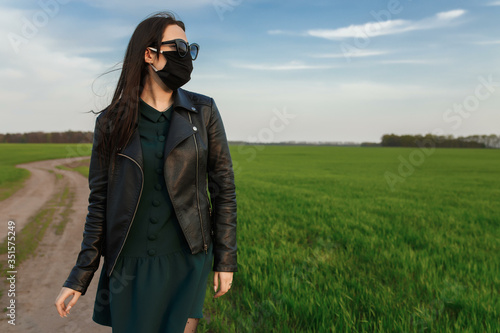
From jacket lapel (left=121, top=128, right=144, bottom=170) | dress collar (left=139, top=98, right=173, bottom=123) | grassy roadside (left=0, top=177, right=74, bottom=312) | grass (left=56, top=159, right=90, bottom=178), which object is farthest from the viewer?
grass (left=56, top=159, right=90, bottom=178)

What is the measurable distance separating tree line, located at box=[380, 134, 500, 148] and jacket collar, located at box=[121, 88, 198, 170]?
107 m

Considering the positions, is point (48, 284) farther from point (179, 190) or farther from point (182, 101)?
point (182, 101)

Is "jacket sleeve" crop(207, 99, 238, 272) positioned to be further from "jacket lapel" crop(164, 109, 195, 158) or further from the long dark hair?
the long dark hair

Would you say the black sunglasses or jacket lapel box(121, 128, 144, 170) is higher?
the black sunglasses

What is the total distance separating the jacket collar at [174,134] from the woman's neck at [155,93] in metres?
0.09

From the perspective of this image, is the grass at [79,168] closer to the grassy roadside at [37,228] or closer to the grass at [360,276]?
the grassy roadside at [37,228]

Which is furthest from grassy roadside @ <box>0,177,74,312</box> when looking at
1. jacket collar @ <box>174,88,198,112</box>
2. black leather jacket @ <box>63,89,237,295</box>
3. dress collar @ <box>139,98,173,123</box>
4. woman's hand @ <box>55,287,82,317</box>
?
jacket collar @ <box>174,88,198,112</box>

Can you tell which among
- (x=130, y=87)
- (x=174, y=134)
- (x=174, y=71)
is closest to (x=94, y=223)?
(x=174, y=134)

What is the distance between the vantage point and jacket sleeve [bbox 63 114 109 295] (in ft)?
6.48

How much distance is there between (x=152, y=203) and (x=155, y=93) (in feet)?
1.97

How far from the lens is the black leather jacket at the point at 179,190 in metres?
1.92

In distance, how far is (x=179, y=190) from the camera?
6.39 feet

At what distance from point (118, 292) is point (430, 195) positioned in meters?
14.9

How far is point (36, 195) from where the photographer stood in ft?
41.4
